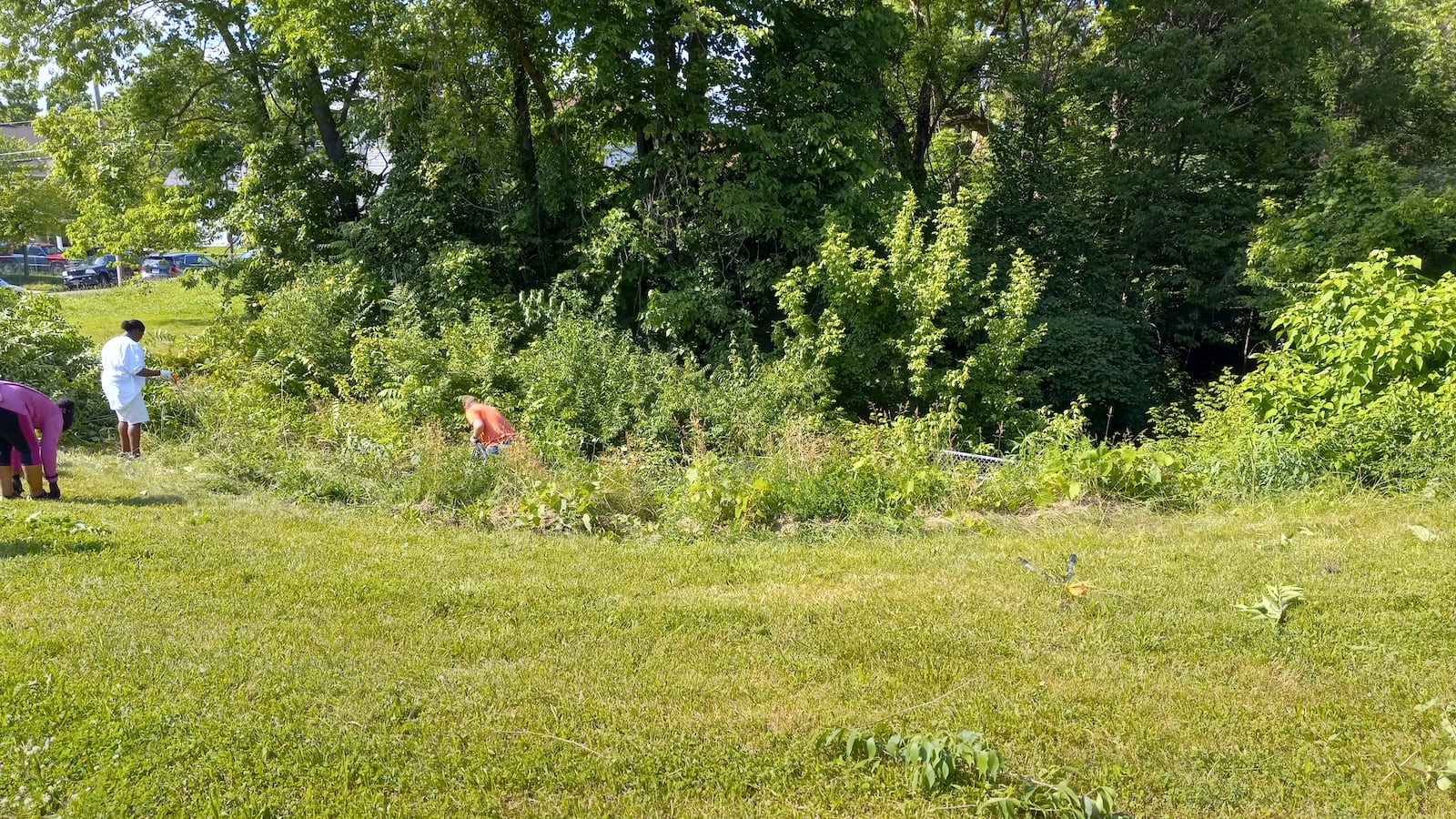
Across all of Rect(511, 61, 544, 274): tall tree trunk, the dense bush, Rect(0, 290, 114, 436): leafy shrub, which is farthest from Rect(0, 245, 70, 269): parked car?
the dense bush

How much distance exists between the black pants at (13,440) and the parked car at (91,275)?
33.3 m

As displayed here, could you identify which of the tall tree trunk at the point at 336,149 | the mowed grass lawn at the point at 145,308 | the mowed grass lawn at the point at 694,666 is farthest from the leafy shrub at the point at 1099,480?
the mowed grass lawn at the point at 145,308

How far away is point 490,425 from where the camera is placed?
9516 mm

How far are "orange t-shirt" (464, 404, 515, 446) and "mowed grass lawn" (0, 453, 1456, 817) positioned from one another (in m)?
2.54

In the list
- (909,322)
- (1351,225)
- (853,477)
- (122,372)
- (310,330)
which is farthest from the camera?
(1351,225)

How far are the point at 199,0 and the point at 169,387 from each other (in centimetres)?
893

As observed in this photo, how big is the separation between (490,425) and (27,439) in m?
3.85

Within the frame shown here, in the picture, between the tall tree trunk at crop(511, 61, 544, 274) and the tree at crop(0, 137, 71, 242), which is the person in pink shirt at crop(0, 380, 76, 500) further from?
the tree at crop(0, 137, 71, 242)

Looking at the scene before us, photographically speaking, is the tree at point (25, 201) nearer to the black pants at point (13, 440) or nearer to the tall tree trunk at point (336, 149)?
the tall tree trunk at point (336, 149)

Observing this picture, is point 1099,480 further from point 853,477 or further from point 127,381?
point 127,381

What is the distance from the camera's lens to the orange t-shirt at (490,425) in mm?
9414

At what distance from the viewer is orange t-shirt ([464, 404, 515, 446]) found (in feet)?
30.9

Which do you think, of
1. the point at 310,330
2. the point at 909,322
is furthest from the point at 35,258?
the point at 909,322

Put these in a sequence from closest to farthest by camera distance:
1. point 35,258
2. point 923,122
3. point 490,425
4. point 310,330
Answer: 1. point 490,425
2. point 310,330
3. point 923,122
4. point 35,258
